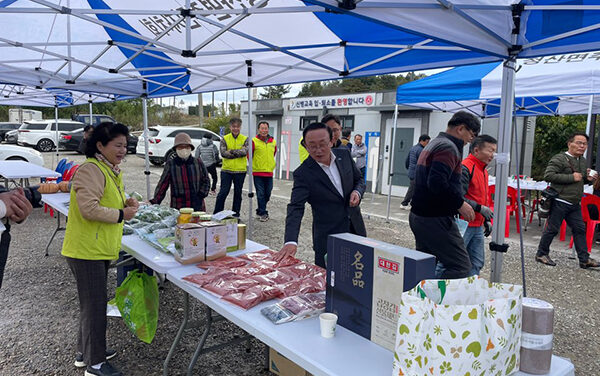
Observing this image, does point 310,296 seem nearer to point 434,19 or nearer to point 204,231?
point 204,231

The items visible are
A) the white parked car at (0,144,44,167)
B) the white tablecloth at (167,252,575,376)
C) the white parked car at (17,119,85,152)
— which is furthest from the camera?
the white parked car at (17,119,85,152)

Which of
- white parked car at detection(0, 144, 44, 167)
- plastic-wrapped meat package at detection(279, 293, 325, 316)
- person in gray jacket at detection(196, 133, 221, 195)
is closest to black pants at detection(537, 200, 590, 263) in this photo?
plastic-wrapped meat package at detection(279, 293, 325, 316)

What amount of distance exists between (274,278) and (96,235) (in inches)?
46.4

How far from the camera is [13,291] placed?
13.4ft

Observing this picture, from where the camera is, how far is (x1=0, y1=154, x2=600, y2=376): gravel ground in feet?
9.35

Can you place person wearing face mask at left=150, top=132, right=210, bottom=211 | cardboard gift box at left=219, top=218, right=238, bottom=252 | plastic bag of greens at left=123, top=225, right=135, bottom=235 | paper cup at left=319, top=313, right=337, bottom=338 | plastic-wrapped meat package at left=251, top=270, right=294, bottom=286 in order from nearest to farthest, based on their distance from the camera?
paper cup at left=319, top=313, right=337, bottom=338
plastic-wrapped meat package at left=251, top=270, right=294, bottom=286
cardboard gift box at left=219, top=218, right=238, bottom=252
plastic bag of greens at left=123, top=225, right=135, bottom=235
person wearing face mask at left=150, top=132, right=210, bottom=211

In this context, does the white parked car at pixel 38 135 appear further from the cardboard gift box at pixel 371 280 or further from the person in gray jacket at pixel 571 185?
the cardboard gift box at pixel 371 280

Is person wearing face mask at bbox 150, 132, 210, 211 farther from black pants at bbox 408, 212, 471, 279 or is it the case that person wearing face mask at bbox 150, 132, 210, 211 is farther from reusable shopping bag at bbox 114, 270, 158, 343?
black pants at bbox 408, 212, 471, 279

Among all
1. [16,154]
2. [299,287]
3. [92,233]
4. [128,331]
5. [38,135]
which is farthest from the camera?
[38,135]

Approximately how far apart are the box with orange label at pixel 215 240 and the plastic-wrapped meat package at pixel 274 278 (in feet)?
1.65

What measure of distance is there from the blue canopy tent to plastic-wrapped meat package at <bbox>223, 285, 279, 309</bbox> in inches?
57.4

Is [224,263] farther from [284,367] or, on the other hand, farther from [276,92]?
[276,92]

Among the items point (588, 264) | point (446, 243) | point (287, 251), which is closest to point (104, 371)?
point (287, 251)

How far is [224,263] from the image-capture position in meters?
2.52
